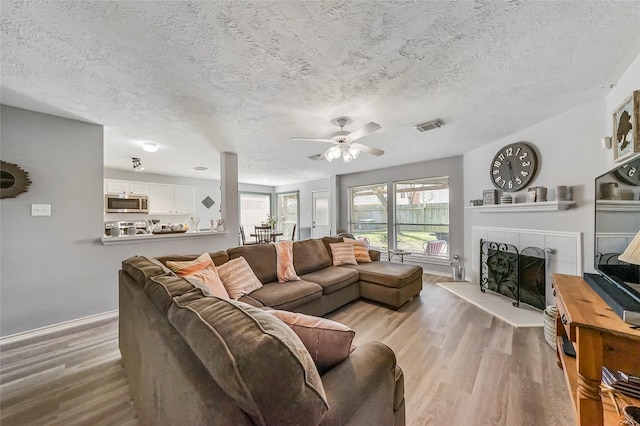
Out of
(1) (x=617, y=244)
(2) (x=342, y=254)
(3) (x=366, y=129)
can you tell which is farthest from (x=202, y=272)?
(1) (x=617, y=244)

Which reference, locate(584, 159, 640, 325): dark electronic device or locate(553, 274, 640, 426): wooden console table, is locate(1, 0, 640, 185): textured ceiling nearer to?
locate(584, 159, 640, 325): dark electronic device

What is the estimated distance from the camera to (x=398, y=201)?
18.1ft

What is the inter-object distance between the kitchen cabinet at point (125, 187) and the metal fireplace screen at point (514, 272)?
7415 mm

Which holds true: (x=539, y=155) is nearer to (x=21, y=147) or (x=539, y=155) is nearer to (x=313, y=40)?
(x=313, y=40)

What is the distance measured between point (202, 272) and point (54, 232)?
1982 millimetres

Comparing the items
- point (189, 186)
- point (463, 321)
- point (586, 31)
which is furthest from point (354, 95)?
point (189, 186)

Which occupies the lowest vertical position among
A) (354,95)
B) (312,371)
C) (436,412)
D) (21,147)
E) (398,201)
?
(436,412)

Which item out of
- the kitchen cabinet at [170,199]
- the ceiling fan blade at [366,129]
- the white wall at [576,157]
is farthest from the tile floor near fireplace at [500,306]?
the kitchen cabinet at [170,199]

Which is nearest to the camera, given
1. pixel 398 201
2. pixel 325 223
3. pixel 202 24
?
pixel 202 24

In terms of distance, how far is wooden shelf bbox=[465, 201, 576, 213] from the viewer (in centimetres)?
267

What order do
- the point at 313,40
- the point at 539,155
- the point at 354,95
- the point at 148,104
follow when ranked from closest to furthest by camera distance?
the point at 313,40
the point at 354,95
the point at 148,104
the point at 539,155

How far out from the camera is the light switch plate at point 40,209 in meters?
2.49

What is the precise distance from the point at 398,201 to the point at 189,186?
565 centimetres

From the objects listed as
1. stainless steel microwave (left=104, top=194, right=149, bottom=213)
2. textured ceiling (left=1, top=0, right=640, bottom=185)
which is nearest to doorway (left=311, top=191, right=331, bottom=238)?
textured ceiling (left=1, top=0, right=640, bottom=185)
